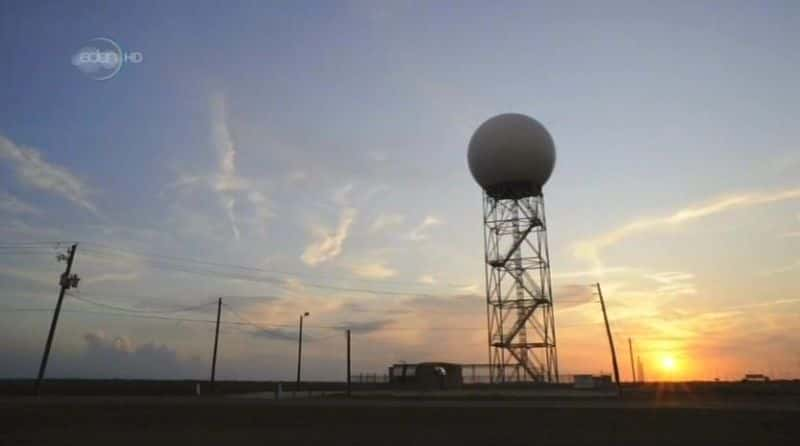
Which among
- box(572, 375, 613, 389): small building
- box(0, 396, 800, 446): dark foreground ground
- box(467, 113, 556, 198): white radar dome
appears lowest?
box(0, 396, 800, 446): dark foreground ground

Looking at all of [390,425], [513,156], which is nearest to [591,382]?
[513,156]

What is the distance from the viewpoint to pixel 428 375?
5362cm

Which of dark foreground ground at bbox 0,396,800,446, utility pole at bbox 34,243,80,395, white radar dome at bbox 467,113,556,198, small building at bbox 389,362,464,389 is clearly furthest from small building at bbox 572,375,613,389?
A: utility pole at bbox 34,243,80,395

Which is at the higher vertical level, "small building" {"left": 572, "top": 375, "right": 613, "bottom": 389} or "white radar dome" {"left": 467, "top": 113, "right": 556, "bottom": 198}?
"white radar dome" {"left": 467, "top": 113, "right": 556, "bottom": 198}

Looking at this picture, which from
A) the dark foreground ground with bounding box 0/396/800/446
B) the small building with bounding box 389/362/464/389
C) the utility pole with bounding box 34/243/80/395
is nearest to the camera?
the dark foreground ground with bounding box 0/396/800/446

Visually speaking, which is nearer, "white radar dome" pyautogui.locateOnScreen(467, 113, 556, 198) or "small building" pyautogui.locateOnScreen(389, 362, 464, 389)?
"white radar dome" pyautogui.locateOnScreen(467, 113, 556, 198)

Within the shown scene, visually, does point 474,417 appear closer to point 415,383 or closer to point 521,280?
point 521,280

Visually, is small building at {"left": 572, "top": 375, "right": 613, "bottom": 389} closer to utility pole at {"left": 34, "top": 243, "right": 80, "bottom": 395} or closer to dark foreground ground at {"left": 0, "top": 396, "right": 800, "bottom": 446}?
dark foreground ground at {"left": 0, "top": 396, "right": 800, "bottom": 446}

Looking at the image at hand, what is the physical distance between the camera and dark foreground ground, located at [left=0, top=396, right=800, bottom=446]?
17047mm

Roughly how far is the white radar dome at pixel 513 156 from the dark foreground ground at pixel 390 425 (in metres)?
24.4

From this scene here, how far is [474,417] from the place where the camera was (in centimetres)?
2239

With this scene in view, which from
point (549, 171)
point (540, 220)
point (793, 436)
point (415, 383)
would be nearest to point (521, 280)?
point (540, 220)

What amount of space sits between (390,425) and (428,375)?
34124mm

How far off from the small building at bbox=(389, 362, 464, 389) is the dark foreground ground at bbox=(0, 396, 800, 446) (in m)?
27.8
